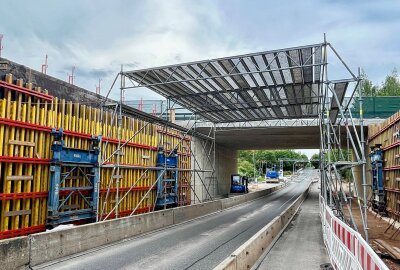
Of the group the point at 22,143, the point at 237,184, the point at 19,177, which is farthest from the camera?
the point at 237,184

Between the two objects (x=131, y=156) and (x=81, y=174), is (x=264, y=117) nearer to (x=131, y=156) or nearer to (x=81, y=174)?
(x=131, y=156)

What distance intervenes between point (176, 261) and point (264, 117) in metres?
15.1

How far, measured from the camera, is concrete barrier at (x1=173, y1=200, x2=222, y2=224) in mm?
15214

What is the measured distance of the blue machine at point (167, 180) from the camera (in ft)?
58.0

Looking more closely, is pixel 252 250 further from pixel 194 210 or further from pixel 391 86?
pixel 391 86

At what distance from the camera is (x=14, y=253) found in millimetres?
7527

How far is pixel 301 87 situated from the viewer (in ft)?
51.6

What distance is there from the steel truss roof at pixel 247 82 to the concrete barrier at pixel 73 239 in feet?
19.1

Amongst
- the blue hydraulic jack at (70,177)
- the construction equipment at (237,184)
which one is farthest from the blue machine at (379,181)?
the construction equipment at (237,184)

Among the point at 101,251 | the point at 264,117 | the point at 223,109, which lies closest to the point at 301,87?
the point at 223,109

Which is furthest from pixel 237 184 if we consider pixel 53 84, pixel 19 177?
pixel 19 177

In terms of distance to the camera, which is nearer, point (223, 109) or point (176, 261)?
point (176, 261)

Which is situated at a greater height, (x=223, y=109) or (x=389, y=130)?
(x=223, y=109)

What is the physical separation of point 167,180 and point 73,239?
8956mm
